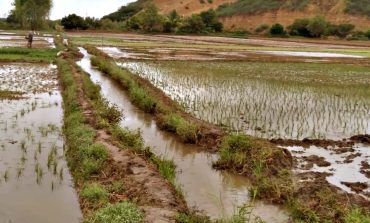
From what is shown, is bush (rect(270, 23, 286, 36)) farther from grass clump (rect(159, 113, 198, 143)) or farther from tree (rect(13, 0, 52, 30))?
grass clump (rect(159, 113, 198, 143))

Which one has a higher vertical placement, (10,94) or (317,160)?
(10,94)

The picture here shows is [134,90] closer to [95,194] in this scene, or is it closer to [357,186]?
[95,194]

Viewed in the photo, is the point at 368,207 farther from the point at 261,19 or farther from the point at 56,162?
the point at 261,19

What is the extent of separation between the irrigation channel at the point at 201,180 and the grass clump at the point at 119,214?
1.11 metres

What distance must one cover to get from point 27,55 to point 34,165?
17.0 metres

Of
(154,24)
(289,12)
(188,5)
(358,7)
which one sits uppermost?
(188,5)

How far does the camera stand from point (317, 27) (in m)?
61.5

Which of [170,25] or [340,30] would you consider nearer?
[340,30]

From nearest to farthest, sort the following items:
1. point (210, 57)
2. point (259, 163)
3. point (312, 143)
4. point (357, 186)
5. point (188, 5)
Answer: point (357, 186)
point (259, 163)
point (312, 143)
point (210, 57)
point (188, 5)

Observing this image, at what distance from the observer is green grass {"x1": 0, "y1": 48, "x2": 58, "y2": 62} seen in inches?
831

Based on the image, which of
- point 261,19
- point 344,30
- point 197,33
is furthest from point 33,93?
point 261,19

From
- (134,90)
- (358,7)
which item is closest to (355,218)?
(134,90)

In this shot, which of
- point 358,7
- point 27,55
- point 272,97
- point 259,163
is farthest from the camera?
point 358,7

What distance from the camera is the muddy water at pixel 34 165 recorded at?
555 cm
